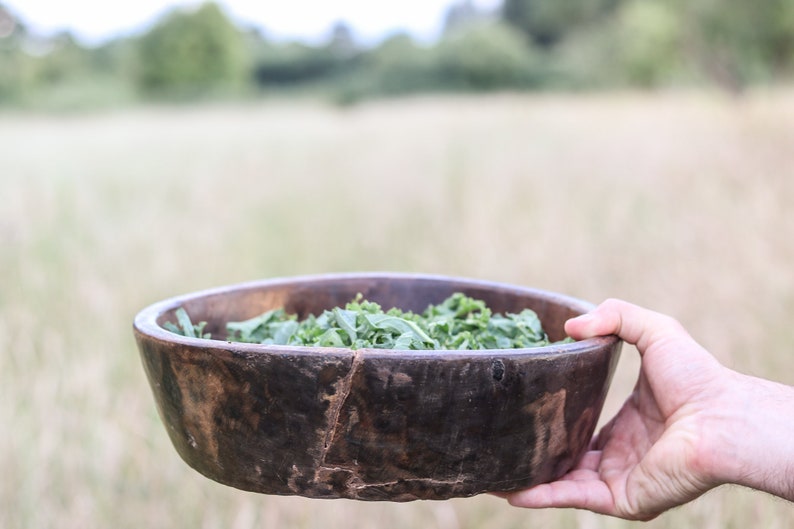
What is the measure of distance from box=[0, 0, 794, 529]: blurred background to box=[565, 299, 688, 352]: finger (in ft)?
3.41

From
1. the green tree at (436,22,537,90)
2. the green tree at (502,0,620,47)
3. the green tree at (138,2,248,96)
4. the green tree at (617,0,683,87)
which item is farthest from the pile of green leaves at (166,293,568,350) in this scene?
the green tree at (502,0,620,47)

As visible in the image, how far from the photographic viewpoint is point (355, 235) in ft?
16.5

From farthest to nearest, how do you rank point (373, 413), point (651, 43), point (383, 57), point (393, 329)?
point (383, 57)
point (651, 43)
point (393, 329)
point (373, 413)

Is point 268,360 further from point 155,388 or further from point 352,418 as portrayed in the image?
point 155,388

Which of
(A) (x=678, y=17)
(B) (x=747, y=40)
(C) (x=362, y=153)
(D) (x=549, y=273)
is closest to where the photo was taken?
(D) (x=549, y=273)

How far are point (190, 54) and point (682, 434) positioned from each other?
33141 mm

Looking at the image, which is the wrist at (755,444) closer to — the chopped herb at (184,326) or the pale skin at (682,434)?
the pale skin at (682,434)

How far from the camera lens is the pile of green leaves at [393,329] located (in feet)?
3.78

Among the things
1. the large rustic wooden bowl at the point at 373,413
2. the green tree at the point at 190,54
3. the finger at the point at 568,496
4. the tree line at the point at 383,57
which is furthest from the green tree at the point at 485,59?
the large rustic wooden bowl at the point at 373,413

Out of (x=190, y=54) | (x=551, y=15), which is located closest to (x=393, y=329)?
(x=190, y=54)

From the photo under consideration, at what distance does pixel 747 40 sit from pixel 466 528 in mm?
13800

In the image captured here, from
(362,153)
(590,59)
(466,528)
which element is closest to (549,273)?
(466,528)

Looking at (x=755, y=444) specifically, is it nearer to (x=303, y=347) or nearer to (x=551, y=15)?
(x=303, y=347)

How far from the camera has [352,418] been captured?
99 centimetres
